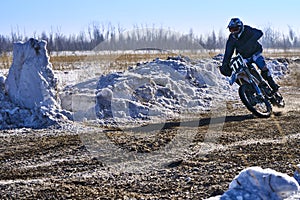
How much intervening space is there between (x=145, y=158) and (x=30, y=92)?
14.5 feet

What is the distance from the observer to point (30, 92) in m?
10.1

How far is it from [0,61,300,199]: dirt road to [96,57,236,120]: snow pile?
1.26 meters

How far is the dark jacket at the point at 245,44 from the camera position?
10.0m

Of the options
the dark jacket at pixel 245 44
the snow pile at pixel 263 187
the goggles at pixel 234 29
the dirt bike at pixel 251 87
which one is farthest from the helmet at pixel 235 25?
the snow pile at pixel 263 187

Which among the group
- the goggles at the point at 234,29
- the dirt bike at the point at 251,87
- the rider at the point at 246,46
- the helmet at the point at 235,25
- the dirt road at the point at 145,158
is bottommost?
the dirt road at the point at 145,158

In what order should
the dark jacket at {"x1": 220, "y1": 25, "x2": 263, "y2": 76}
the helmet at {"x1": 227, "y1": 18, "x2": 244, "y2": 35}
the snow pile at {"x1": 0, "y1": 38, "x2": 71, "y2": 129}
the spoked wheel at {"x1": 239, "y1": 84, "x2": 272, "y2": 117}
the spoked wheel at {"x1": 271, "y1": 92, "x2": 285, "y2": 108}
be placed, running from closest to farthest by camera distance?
the snow pile at {"x1": 0, "y1": 38, "x2": 71, "y2": 129}
the helmet at {"x1": 227, "y1": 18, "x2": 244, "y2": 35}
the spoked wheel at {"x1": 239, "y1": 84, "x2": 272, "y2": 117}
the dark jacket at {"x1": 220, "y1": 25, "x2": 263, "y2": 76}
the spoked wheel at {"x1": 271, "y1": 92, "x2": 285, "y2": 108}

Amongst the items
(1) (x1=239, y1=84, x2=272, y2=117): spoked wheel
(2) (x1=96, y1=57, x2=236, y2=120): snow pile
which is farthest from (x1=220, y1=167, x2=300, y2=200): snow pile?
(2) (x1=96, y1=57, x2=236, y2=120): snow pile

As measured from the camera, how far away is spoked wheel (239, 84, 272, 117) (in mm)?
9914

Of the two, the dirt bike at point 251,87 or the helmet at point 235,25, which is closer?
the helmet at point 235,25

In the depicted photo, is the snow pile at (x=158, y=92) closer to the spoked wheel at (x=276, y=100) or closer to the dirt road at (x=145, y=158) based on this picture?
the dirt road at (x=145, y=158)

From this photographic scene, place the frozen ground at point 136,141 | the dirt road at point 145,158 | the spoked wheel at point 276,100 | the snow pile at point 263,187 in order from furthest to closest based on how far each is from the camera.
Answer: the spoked wheel at point 276,100, the frozen ground at point 136,141, the dirt road at point 145,158, the snow pile at point 263,187

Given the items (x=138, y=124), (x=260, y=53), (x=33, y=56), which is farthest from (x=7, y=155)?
(x=260, y=53)

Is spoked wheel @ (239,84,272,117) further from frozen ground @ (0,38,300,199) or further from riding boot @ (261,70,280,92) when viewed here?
riding boot @ (261,70,280,92)

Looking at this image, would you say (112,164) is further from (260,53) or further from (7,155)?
(260,53)
